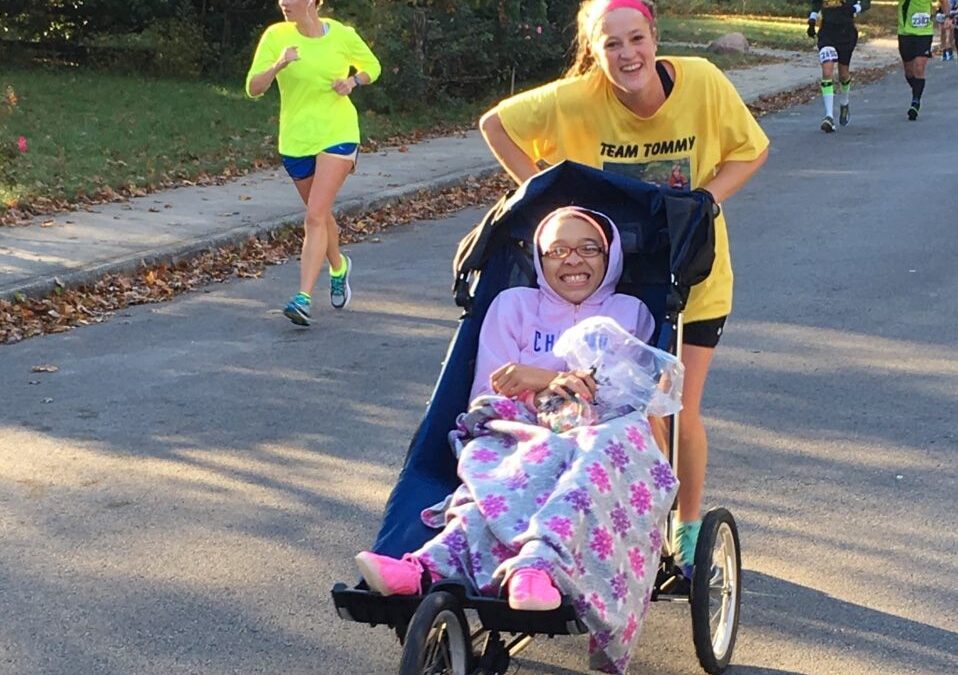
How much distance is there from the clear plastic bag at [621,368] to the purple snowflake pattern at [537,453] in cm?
22

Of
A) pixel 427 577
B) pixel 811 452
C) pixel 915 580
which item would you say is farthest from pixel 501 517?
pixel 811 452

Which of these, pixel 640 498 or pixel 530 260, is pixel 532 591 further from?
pixel 530 260

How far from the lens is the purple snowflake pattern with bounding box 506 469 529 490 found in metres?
3.76

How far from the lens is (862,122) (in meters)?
18.9

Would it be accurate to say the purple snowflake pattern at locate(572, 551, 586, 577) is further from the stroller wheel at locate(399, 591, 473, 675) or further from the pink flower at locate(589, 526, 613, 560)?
the stroller wheel at locate(399, 591, 473, 675)

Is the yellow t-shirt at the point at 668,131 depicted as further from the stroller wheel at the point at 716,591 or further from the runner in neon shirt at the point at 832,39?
the runner in neon shirt at the point at 832,39

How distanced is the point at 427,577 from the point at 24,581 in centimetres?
200

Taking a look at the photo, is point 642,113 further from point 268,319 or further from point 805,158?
point 805,158

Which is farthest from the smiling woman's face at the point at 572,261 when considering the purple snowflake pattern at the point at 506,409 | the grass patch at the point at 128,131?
the grass patch at the point at 128,131

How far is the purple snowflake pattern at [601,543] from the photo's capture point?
142 inches

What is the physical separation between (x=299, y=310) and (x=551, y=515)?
5.13 metres

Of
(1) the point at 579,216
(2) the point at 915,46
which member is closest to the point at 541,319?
(1) the point at 579,216

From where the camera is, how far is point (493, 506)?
3.73 metres

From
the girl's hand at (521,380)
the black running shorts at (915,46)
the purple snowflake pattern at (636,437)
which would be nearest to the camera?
the purple snowflake pattern at (636,437)
